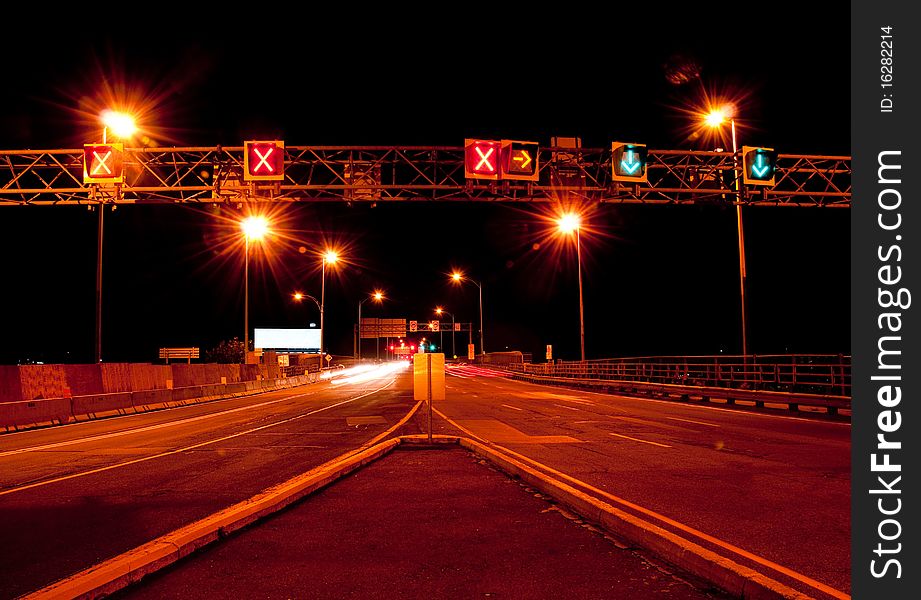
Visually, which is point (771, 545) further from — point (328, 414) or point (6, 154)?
point (6, 154)

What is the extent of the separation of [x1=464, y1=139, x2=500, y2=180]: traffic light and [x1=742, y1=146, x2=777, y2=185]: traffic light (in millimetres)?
8730

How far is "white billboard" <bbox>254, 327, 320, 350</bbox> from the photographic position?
8238 cm

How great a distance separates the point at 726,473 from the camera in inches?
397

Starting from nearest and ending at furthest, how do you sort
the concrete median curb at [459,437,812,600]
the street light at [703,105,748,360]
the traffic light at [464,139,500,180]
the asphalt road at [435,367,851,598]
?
the concrete median curb at [459,437,812,600] < the asphalt road at [435,367,851,598] < the traffic light at [464,139,500,180] < the street light at [703,105,748,360]

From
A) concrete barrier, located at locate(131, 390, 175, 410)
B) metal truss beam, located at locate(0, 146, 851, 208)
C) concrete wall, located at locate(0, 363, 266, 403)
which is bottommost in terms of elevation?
concrete barrier, located at locate(131, 390, 175, 410)

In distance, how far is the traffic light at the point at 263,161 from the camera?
67.2ft

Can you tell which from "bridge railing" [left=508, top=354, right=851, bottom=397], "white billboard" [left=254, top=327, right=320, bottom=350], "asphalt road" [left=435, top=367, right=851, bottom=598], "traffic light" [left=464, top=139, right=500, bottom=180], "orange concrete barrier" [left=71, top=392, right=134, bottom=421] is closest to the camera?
"asphalt road" [left=435, top=367, right=851, bottom=598]

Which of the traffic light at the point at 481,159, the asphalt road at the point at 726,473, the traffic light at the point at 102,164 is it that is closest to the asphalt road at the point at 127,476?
the asphalt road at the point at 726,473

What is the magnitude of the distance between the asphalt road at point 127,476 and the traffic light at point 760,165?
14.2m

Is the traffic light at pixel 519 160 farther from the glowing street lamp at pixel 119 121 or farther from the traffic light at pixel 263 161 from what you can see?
the glowing street lamp at pixel 119 121


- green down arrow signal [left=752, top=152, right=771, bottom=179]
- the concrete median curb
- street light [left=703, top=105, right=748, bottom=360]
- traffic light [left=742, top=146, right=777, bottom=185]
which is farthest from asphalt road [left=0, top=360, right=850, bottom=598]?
green down arrow signal [left=752, top=152, right=771, bottom=179]

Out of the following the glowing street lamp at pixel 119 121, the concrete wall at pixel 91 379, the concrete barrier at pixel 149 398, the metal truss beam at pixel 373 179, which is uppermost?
the glowing street lamp at pixel 119 121

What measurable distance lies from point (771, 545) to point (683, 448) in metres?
7.37

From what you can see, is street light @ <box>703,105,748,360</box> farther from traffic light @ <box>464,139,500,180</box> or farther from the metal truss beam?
traffic light @ <box>464,139,500,180</box>
